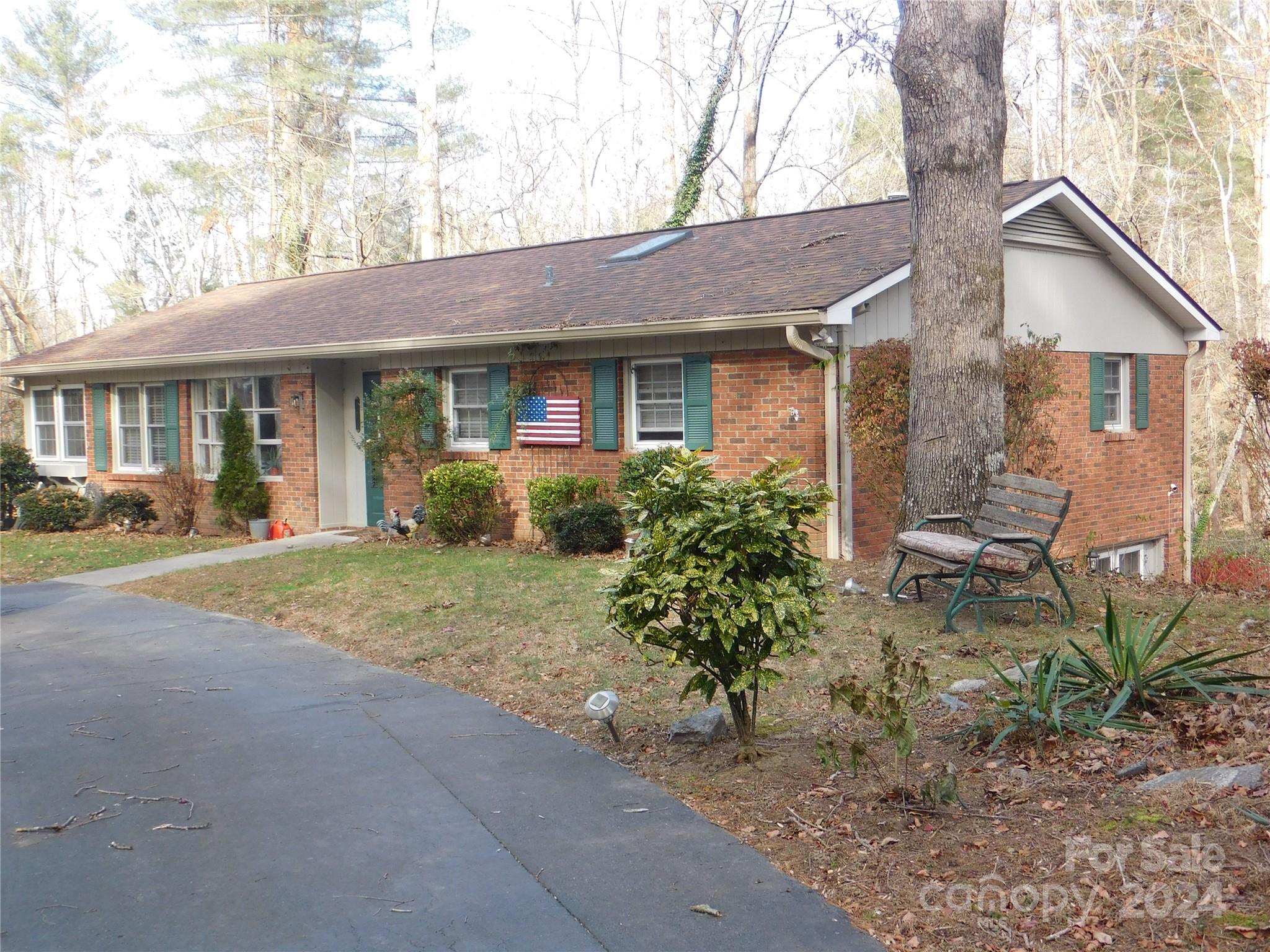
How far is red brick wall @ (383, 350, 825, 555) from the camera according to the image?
12.3 meters

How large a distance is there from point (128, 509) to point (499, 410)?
8147mm

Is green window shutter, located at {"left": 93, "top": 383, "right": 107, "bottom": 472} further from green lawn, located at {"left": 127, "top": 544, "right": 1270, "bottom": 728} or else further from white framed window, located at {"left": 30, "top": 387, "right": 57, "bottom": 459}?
green lawn, located at {"left": 127, "top": 544, "right": 1270, "bottom": 728}

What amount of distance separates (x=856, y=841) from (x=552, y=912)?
1.28m

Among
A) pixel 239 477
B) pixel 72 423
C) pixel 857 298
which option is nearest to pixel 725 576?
pixel 857 298

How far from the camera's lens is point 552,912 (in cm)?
399

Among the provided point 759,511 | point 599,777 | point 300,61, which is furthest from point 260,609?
point 300,61

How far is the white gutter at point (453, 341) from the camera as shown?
11.9 meters

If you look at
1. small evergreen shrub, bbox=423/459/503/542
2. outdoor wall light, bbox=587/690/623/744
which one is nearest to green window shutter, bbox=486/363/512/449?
small evergreen shrub, bbox=423/459/503/542

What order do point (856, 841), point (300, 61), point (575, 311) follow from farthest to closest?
point (300, 61) < point (575, 311) < point (856, 841)

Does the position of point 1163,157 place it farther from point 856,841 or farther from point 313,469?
point 856,841

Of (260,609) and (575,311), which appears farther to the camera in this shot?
(575,311)

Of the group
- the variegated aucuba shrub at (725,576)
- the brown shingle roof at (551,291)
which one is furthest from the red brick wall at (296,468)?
the variegated aucuba shrub at (725,576)

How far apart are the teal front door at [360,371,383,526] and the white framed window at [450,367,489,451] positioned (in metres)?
1.80

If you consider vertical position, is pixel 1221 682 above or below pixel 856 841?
above
